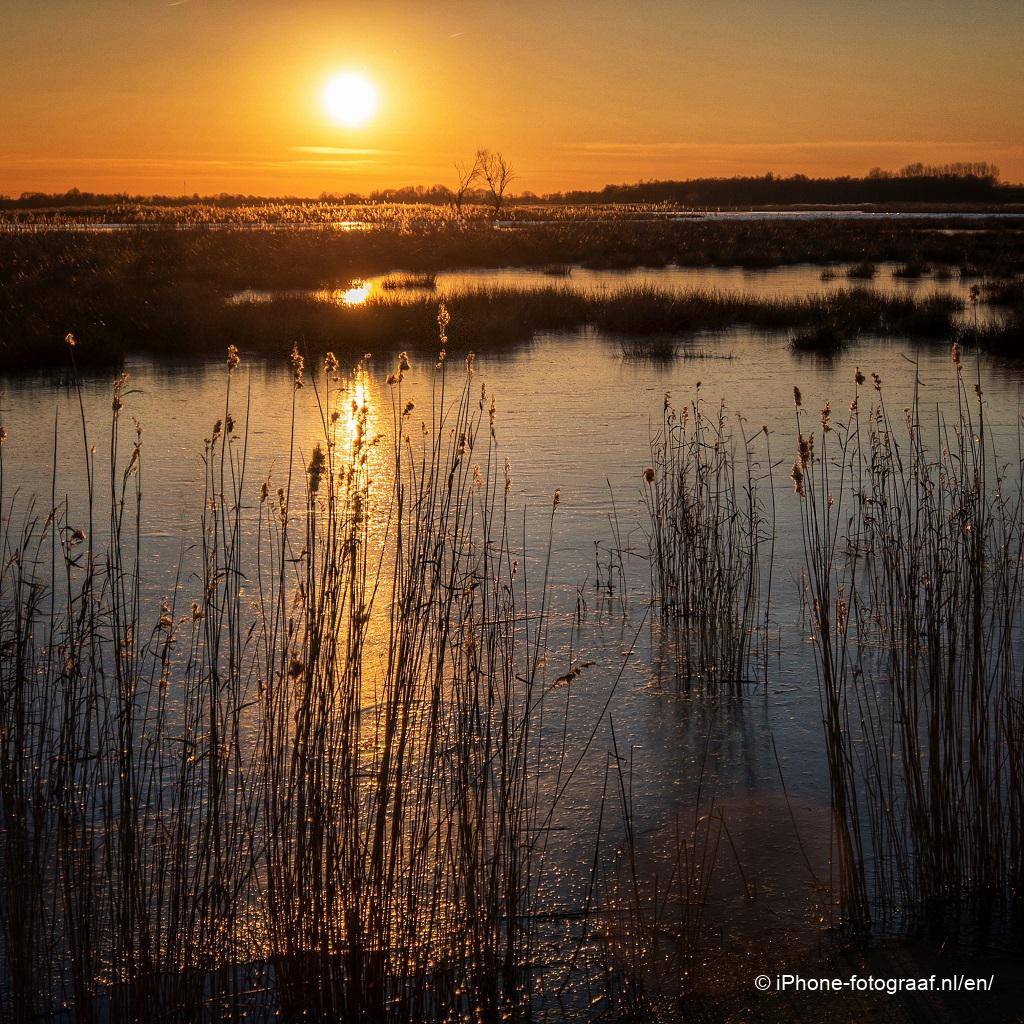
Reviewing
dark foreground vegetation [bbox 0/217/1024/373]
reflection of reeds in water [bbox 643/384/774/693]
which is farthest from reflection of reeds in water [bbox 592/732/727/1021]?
dark foreground vegetation [bbox 0/217/1024/373]

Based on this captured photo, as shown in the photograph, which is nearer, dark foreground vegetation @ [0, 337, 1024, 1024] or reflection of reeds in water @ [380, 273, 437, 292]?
dark foreground vegetation @ [0, 337, 1024, 1024]

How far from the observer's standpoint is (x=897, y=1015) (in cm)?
256

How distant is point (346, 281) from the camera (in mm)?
22797

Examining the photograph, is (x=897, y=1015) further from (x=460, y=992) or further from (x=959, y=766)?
(x=460, y=992)

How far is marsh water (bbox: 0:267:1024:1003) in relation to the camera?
3.44m

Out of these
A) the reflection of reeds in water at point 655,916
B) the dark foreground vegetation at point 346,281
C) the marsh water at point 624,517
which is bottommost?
the reflection of reeds in water at point 655,916

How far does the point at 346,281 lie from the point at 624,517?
17.0m

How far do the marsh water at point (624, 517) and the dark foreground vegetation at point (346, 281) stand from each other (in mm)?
1033

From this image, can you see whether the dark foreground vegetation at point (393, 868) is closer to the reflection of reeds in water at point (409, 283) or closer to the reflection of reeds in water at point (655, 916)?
the reflection of reeds in water at point (655, 916)

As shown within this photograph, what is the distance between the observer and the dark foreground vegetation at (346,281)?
14.9 metres

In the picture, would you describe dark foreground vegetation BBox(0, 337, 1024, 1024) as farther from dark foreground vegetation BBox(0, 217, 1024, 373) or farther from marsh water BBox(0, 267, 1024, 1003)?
dark foreground vegetation BBox(0, 217, 1024, 373)

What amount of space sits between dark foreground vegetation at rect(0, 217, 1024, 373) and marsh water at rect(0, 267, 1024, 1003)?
3.39 feet

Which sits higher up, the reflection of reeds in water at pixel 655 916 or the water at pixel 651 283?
the water at pixel 651 283

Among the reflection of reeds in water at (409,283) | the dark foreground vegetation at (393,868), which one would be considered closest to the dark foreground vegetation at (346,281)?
the reflection of reeds in water at (409,283)
